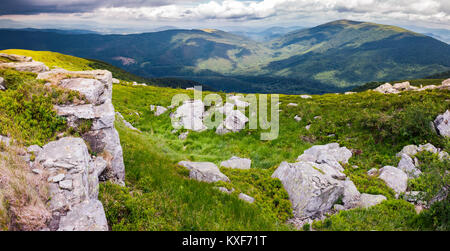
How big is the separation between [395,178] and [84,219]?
1464cm

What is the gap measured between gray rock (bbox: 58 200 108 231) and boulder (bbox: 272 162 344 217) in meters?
7.70

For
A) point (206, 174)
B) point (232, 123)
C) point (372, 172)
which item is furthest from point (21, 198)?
point (232, 123)

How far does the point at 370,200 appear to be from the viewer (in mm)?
10281

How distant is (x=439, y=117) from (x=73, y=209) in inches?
899

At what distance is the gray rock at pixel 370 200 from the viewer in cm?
1001

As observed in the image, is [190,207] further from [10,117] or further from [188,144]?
[188,144]

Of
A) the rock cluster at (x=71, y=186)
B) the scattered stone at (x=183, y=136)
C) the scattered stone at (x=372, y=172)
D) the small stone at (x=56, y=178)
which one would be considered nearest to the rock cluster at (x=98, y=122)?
the rock cluster at (x=71, y=186)

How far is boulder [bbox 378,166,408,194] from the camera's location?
11961 mm

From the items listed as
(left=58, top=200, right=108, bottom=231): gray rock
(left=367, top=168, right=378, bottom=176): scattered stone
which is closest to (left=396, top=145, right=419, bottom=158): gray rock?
(left=367, top=168, right=378, bottom=176): scattered stone

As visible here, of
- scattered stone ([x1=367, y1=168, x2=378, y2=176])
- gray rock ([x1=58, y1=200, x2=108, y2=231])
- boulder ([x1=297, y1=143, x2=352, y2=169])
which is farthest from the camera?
boulder ([x1=297, y1=143, x2=352, y2=169])

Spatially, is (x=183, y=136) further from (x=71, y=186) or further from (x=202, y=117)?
(x=71, y=186)

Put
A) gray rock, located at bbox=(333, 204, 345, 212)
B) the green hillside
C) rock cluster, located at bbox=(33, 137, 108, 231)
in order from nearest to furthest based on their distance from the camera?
rock cluster, located at bbox=(33, 137, 108, 231), the green hillside, gray rock, located at bbox=(333, 204, 345, 212)

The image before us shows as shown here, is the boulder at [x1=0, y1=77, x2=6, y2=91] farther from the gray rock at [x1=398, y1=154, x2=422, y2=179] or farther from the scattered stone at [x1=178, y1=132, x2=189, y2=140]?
the gray rock at [x1=398, y1=154, x2=422, y2=179]
